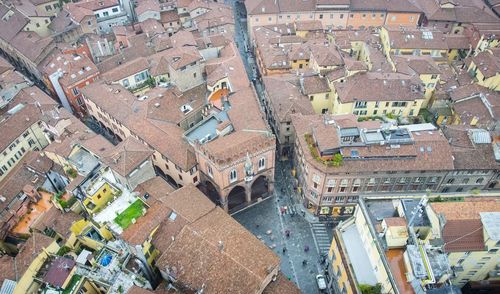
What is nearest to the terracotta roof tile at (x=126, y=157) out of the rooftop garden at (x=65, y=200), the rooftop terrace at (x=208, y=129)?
the rooftop garden at (x=65, y=200)

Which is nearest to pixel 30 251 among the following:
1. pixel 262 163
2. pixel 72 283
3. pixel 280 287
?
pixel 72 283

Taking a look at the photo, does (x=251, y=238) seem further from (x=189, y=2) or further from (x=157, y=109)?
(x=189, y=2)

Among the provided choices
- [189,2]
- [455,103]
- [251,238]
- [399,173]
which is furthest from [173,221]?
[189,2]

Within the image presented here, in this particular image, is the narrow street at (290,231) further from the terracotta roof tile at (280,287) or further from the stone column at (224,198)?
the terracotta roof tile at (280,287)

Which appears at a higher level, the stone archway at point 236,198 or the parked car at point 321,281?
the stone archway at point 236,198

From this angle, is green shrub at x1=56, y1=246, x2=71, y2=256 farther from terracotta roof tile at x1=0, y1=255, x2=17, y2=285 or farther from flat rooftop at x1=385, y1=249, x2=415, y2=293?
flat rooftop at x1=385, y1=249, x2=415, y2=293

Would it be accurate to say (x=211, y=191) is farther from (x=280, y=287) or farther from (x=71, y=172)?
(x=280, y=287)
